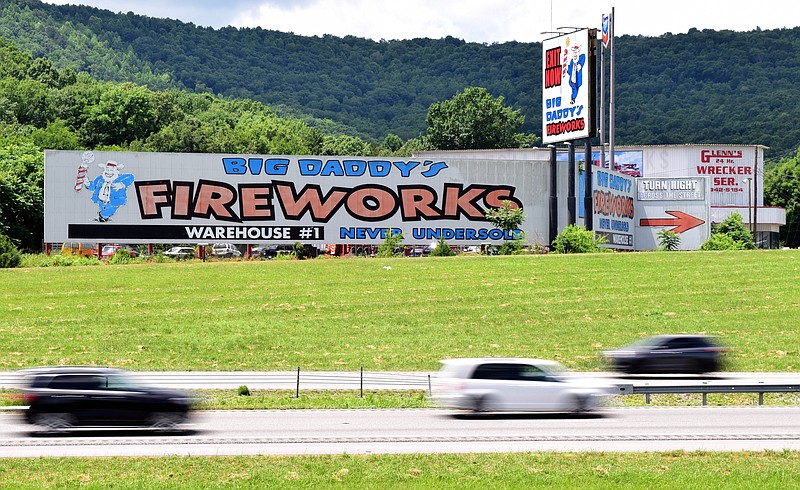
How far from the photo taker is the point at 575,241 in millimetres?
77312

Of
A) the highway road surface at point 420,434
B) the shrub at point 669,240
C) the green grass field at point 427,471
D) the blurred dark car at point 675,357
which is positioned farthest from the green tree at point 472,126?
the green grass field at point 427,471

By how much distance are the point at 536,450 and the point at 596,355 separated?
21.0 m

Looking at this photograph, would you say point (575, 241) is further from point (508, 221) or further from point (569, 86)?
point (569, 86)

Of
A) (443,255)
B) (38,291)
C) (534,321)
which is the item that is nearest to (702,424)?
(534,321)

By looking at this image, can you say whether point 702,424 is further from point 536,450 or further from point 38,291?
point 38,291

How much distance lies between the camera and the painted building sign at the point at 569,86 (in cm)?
7512

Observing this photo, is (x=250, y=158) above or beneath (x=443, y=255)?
above

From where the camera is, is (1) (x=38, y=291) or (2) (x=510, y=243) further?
(2) (x=510, y=243)

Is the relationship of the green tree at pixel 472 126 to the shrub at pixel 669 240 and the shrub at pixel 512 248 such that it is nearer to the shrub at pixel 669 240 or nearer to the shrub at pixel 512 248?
the shrub at pixel 669 240

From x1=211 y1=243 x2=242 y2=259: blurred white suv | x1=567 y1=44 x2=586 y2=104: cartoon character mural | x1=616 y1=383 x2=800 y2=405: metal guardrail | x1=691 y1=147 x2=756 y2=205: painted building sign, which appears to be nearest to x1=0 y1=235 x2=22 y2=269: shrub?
x1=211 y1=243 x2=242 y2=259: blurred white suv

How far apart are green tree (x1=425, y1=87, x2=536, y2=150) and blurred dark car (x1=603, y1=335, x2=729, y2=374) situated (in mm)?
139632

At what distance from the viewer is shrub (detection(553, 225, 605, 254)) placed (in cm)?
7744

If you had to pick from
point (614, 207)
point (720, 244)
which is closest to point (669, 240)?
point (614, 207)

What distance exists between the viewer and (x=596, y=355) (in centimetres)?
4203
